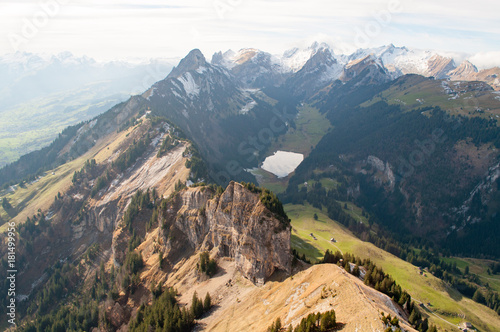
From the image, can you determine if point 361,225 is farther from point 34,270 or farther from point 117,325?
point 34,270

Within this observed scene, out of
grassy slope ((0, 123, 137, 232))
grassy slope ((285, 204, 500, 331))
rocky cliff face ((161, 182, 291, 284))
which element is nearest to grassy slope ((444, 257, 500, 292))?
grassy slope ((285, 204, 500, 331))

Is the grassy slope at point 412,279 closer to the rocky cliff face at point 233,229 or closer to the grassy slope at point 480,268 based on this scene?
the rocky cliff face at point 233,229

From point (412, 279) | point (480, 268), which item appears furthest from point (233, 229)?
point (480, 268)

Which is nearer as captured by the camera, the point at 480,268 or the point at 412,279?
the point at 412,279

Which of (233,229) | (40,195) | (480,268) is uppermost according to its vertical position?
(40,195)

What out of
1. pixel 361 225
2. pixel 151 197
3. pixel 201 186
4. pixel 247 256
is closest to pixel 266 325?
pixel 247 256

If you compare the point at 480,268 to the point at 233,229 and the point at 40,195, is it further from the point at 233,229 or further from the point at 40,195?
the point at 40,195
